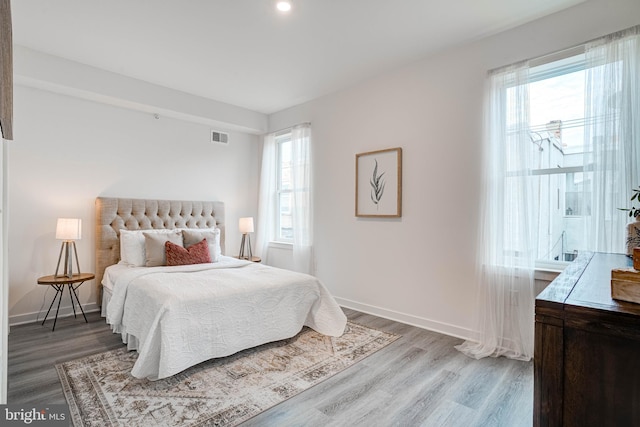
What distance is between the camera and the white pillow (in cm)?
352

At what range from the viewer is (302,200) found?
453 centimetres

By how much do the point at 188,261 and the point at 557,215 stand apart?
3.56 m

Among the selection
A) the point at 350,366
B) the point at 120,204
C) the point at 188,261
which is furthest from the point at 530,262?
the point at 120,204

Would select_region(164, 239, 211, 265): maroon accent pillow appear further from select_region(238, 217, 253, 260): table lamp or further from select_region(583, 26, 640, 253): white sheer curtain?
select_region(583, 26, 640, 253): white sheer curtain

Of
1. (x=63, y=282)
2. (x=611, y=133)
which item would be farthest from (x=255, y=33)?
(x=63, y=282)

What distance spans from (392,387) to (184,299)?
160cm

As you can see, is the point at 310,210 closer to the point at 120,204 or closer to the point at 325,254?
the point at 325,254

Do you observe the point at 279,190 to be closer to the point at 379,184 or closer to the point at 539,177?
the point at 379,184

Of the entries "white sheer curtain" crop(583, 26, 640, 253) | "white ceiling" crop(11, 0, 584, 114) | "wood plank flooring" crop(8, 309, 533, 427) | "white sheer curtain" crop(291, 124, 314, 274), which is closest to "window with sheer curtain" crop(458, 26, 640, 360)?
"white sheer curtain" crop(583, 26, 640, 253)

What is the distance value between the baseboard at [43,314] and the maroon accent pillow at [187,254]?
1.19 m

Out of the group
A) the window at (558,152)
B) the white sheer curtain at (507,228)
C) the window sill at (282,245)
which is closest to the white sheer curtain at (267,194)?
the window sill at (282,245)

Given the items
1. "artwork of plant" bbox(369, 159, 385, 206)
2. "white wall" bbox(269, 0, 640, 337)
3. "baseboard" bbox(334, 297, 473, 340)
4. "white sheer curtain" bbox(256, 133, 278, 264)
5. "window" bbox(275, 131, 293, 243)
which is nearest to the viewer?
"white wall" bbox(269, 0, 640, 337)

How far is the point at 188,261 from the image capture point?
3.56 meters

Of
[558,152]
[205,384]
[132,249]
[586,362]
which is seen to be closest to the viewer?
[586,362]
